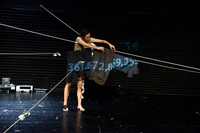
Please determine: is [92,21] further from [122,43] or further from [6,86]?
[6,86]

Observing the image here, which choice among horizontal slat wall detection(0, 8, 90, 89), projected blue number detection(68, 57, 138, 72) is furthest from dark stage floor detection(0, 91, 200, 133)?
horizontal slat wall detection(0, 8, 90, 89)

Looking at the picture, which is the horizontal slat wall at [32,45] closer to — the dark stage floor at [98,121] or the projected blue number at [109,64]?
the dark stage floor at [98,121]

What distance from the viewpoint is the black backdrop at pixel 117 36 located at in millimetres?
6219

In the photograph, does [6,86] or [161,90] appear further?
[161,90]

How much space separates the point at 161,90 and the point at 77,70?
4037 mm

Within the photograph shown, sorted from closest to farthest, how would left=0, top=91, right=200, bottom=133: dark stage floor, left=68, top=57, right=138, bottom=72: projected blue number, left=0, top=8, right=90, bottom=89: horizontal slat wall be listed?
left=0, top=91, right=200, bottom=133: dark stage floor
left=68, top=57, right=138, bottom=72: projected blue number
left=0, top=8, right=90, bottom=89: horizontal slat wall

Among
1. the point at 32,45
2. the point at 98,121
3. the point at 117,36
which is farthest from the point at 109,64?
the point at 32,45

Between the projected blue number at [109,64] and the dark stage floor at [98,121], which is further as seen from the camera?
the projected blue number at [109,64]

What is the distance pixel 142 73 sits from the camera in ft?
21.9

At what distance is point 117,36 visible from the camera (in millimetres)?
6590

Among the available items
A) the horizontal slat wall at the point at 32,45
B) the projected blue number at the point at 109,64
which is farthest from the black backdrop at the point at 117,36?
the projected blue number at the point at 109,64

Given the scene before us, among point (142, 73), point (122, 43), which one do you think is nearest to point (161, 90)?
point (142, 73)

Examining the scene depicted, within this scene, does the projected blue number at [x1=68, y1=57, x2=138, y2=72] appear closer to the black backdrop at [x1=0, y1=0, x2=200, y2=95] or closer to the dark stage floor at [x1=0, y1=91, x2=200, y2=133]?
the dark stage floor at [x1=0, y1=91, x2=200, y2=133]

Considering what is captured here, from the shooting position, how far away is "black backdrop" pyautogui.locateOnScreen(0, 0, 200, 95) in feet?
20.4
